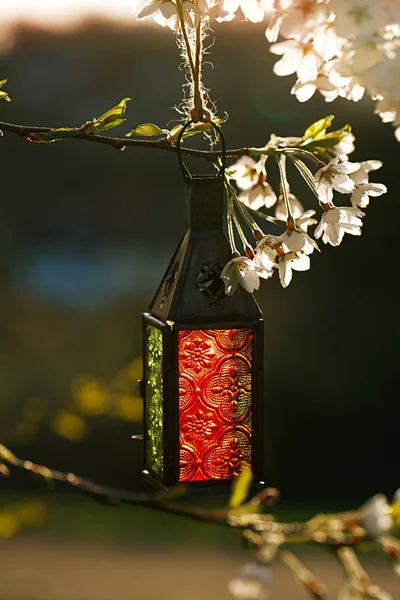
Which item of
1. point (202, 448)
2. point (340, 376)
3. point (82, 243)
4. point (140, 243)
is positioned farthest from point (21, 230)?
point (202, 448)

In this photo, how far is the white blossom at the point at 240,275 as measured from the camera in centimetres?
94

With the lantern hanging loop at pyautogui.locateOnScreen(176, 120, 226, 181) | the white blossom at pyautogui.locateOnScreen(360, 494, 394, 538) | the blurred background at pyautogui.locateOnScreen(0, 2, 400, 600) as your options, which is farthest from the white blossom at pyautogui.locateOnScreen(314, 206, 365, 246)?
the blurred background at pyautogui.locateOnScreen(0, 2, 400, 600)

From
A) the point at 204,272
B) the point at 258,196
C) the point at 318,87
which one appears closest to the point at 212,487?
the point at 204,272

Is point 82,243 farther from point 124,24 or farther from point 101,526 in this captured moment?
point 101,526

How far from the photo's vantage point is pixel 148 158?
4.05 m

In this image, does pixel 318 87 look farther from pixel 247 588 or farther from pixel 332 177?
pixel 247 588

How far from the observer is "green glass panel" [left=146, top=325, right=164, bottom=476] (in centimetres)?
103

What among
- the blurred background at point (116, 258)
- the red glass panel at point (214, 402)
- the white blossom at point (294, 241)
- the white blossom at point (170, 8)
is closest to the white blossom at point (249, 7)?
the white blossom at point (170, 8)

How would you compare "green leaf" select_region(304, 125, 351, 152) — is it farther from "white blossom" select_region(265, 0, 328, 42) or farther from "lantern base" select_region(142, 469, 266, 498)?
"lantern base" select_region(142, 469, 266, 498)

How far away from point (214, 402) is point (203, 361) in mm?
54

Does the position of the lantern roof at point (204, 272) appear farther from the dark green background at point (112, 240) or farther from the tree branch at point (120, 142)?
the dark green background at point (112, 240)

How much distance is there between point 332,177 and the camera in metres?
0.95

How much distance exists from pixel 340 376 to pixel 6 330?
1.58 meters

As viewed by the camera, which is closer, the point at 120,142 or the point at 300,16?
the point at 300,16
